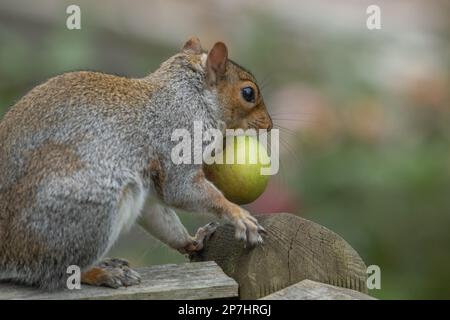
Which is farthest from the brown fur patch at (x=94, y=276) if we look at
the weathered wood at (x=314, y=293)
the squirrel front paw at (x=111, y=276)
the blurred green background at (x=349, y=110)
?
the blurred green background at (x=349, y=110)

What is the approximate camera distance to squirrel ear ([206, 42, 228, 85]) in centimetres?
212

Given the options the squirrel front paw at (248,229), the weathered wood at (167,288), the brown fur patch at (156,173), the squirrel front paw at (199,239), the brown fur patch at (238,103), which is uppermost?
the brown fur patch at (238,103)

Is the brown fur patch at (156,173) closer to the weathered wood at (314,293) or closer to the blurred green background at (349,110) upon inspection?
the blurred green background at (349,110)

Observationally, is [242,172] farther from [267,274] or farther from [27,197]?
[27,197]

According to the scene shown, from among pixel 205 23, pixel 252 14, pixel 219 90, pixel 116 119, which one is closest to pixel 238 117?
pixel 219 90

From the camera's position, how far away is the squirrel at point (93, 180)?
1762 millimetres

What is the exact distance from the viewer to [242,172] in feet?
6.22

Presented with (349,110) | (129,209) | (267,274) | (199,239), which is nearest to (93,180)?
(129,209)

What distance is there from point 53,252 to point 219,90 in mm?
582

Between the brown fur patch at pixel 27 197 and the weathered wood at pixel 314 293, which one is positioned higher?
the brown fur patch at pixel 27 197

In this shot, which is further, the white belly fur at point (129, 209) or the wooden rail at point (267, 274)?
the white belly fur at point (129, 209)

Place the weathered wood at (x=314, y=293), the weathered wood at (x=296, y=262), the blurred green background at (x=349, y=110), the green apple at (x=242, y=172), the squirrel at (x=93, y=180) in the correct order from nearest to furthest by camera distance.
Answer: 1. the weathered wood at (x=314, y=293)
2. the weathered wood at (x=296, y=262)
3. the squirrel at (x=93, y=180)
4. the green apple at (x=242, y=172)
5. the blurred green background at (x=349, y=110)

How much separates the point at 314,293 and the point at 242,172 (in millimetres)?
430

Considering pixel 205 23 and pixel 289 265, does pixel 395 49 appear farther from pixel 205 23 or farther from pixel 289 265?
pixel 289 265
